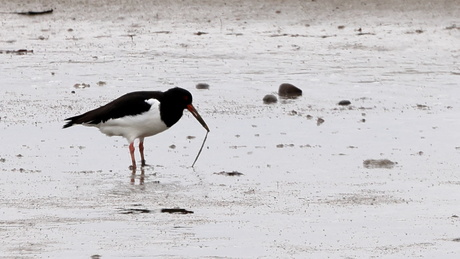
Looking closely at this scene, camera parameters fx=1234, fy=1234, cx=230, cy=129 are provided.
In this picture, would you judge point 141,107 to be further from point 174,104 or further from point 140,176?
point 140,176

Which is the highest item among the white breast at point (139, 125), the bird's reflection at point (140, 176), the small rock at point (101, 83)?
the small rock at point (101, 83)

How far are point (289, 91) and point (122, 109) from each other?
3.30 m

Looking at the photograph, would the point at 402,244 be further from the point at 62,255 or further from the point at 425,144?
the point at 425,144

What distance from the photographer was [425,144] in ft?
37.3

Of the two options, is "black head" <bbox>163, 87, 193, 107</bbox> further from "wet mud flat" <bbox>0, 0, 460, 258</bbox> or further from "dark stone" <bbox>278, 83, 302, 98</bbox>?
"dark stone" <bbox>278, 83, 302, 98</bbox>

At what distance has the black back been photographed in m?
11.3

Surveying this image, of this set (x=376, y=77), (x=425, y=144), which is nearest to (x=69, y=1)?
(x=376, y=77)

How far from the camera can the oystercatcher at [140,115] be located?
11.2 m

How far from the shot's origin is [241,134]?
11.9 metres

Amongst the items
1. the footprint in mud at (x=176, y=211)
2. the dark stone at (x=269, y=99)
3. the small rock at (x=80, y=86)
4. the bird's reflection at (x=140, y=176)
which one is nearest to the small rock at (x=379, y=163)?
the bird's reflection at (x=140, y=176)

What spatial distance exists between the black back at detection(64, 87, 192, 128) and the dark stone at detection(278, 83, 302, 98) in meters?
2.87

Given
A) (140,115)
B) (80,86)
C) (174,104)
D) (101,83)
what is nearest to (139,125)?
(140,115)

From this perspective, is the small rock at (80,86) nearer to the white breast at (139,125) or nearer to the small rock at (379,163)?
the white breast at (139,125)

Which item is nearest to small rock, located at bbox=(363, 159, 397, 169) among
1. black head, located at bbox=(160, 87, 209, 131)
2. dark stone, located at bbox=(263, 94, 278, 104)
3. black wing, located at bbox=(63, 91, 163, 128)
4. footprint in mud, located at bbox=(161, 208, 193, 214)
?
black head, located at bbox=(160, 87, 209, 131)
